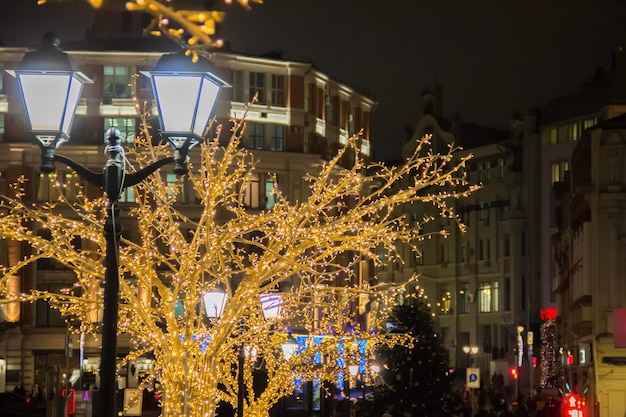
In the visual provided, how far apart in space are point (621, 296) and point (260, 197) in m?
25.0

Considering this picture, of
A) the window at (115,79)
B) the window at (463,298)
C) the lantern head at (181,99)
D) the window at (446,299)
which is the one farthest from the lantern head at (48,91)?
the window at (446,299)

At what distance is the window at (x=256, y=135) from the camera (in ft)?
Result: 227

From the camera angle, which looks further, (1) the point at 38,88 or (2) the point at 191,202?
(2) the point at 191,202

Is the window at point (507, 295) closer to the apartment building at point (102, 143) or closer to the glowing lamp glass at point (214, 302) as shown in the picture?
the apartment building at point (102, 143)

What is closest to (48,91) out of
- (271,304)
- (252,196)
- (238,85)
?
Answer: (271,304)

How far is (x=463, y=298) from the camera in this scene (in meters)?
92.2

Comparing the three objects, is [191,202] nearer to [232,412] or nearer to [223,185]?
[232,412]

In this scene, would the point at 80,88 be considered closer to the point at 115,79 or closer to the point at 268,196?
the point at 268,196

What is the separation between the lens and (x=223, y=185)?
630 inches

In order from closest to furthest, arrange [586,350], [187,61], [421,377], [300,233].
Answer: [187,61] < [300,233] < [421,377] < [586,350]

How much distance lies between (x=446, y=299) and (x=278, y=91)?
28518 mm

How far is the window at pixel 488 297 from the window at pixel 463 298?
155 centimetres

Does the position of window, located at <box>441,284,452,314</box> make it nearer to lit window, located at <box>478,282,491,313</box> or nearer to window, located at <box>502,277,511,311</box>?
lit window, located at <box>478,282,491,313</box>

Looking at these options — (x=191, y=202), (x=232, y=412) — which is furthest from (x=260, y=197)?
(x=232, y=412)
